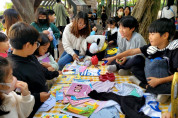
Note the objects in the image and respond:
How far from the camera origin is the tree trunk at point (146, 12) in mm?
3465

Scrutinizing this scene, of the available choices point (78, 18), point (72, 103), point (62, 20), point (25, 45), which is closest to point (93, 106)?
point (72, 103)

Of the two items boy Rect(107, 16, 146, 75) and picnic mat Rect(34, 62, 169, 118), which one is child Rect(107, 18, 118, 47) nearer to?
boy Rect(107, 16, 146, 75)

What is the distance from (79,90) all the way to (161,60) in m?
1.01

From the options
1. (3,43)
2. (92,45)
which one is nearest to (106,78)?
(92,45)

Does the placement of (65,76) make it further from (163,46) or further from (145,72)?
(163,46)

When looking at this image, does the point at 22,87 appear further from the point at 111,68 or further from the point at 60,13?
the point at 60,13

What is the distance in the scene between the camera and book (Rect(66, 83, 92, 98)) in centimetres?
165

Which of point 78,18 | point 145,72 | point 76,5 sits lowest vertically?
point 145,72

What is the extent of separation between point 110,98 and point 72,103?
405mm

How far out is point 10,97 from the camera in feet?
3.56

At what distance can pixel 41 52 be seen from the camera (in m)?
2.06

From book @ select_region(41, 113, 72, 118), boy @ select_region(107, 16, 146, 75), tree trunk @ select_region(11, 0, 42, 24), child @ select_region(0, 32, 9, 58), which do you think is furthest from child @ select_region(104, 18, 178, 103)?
tree trunk @ select_region(11, 0, 42, 24)

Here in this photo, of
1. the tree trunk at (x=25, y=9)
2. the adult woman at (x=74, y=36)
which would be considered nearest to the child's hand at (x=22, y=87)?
the adult woman at (x=74, y=36)

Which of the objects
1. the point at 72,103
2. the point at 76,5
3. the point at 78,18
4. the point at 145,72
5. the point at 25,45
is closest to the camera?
the point at 25,45
